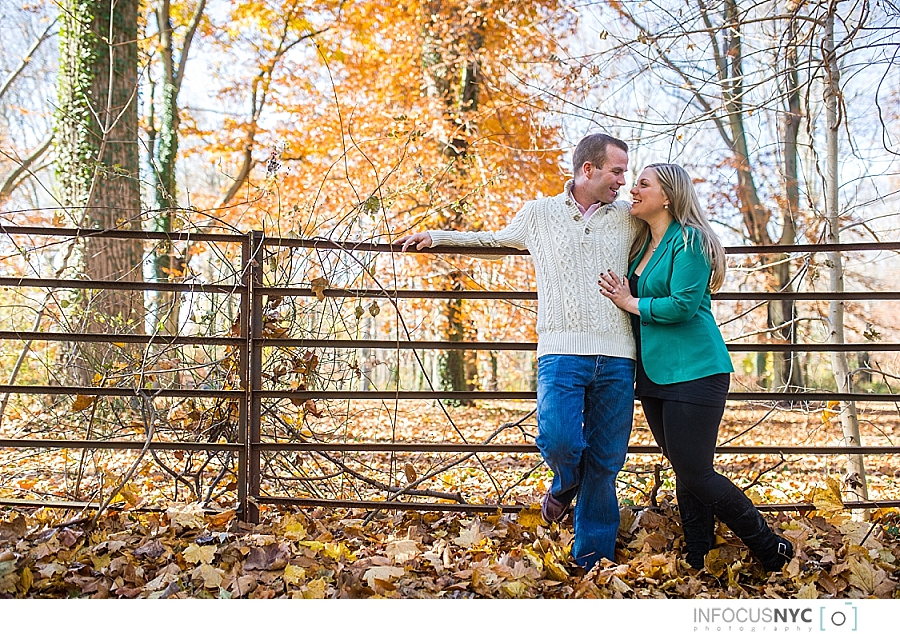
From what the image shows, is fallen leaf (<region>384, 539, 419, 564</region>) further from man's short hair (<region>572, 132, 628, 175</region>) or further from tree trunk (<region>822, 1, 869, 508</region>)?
tree trunk (<region>822, 1, 869, 508</region>)

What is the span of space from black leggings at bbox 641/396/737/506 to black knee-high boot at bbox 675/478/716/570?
0.19 meters

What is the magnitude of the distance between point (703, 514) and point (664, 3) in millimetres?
4125

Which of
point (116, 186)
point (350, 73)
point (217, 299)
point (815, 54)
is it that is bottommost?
point (217, 299)

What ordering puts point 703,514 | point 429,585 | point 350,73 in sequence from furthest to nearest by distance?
1. point 350,73
2. point 703,514
3. point 429,585

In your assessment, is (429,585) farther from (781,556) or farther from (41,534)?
(41,534)

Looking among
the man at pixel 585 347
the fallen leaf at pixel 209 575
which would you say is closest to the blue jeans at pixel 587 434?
the man at pixel 585 347

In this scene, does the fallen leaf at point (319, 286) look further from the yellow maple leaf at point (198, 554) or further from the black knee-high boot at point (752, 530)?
the black knee-high boot at point (752, 530)

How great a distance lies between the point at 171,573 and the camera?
9.80 feet

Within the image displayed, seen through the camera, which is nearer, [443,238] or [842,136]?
[443,238]

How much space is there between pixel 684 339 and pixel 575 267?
21.1 inches

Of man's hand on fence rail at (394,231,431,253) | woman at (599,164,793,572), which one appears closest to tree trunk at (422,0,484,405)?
man's hand on fence rail at (394,231,431,253)

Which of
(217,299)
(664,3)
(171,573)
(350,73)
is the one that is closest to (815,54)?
(664,3)

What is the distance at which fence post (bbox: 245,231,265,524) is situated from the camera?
3.61 m

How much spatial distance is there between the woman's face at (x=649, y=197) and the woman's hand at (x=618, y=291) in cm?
29
